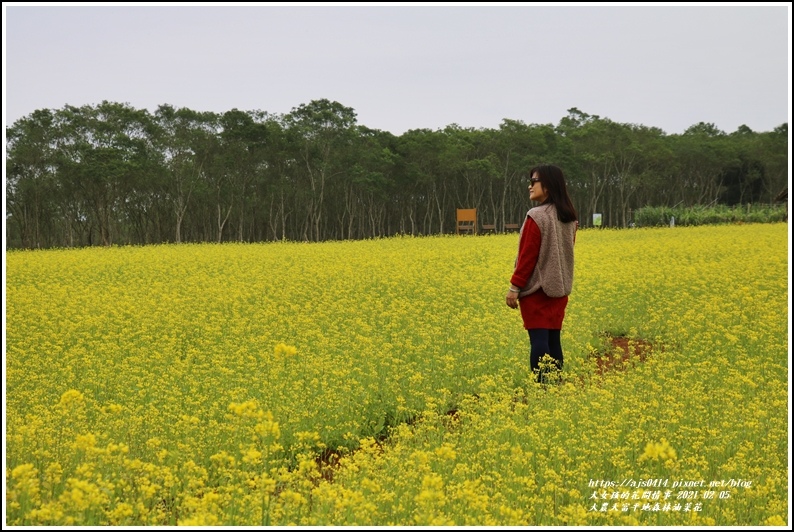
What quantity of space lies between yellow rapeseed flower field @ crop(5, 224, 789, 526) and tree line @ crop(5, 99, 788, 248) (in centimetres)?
3770

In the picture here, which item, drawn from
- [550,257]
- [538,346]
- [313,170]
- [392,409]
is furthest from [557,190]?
[313,170]

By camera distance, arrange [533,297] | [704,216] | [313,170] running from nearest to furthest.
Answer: [533,297], [704,216], [313,170]

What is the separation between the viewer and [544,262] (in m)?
6.48

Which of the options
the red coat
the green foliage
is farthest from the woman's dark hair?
the green foliage

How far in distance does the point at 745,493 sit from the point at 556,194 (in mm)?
2944

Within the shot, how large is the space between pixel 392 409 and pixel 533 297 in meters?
1.55

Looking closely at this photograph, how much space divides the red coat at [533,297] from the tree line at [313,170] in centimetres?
4196

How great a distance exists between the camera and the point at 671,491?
4.39m

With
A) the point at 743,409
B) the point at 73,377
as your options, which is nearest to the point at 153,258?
the point at 73,377

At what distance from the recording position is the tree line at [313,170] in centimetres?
4788

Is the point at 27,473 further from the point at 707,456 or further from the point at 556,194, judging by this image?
the point at 556,194

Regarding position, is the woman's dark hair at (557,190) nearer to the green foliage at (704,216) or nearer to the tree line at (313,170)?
the green foliage at (704,216)

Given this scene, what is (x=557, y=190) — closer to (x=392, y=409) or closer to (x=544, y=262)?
(x=544, y=262)

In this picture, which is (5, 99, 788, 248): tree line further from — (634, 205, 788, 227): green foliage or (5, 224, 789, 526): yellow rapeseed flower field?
(5, 224, 789, 526): yellow rapeseed flower field
